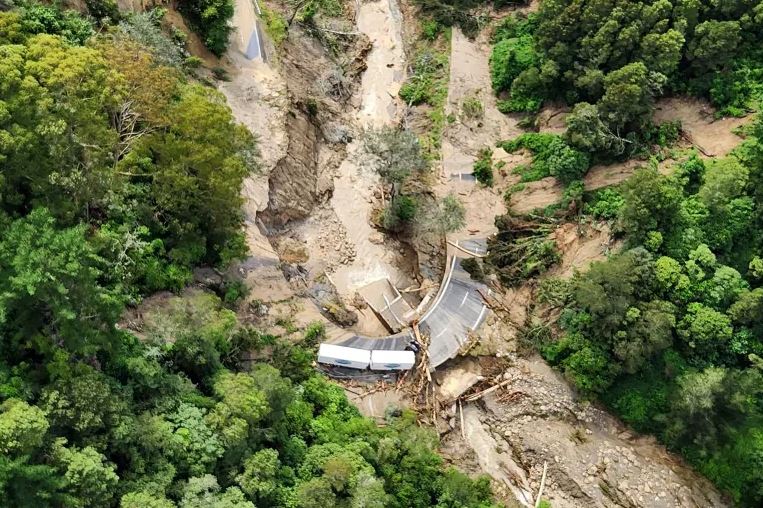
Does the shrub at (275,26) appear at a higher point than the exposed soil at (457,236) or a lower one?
higher

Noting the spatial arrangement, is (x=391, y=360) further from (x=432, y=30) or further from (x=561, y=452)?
(x=432, y=30)

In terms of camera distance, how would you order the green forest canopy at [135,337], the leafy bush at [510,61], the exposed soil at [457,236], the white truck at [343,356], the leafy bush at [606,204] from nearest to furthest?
1. the green forest canopy at [135,337]
2. the white truck at [343,356]
3. the exposed soil at [457,236]
4. the leafy bush at [606,204]
5. the leafy bush at [510,61]

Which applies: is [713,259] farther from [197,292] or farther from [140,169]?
[140,169]

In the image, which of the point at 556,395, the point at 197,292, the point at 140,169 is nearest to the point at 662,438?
the point at 556,395

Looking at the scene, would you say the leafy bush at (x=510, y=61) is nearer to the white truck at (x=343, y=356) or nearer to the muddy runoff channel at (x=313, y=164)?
the muddy runoff channel at (x=313, y=164)

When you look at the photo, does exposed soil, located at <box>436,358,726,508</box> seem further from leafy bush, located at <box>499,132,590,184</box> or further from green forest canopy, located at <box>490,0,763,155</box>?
green forest canopy, located at <box>490,0,763,155</box>

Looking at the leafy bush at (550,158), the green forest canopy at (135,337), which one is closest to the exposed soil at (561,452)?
the green forest canopy at (135,337)

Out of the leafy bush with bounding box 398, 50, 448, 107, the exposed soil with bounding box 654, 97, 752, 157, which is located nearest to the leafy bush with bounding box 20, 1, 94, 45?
the leafy bush with bounding box 398, 50, 448, 107

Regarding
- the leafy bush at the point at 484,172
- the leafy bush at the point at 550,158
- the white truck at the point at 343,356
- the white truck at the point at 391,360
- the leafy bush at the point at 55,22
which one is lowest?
the white truck at the point at 391,360
